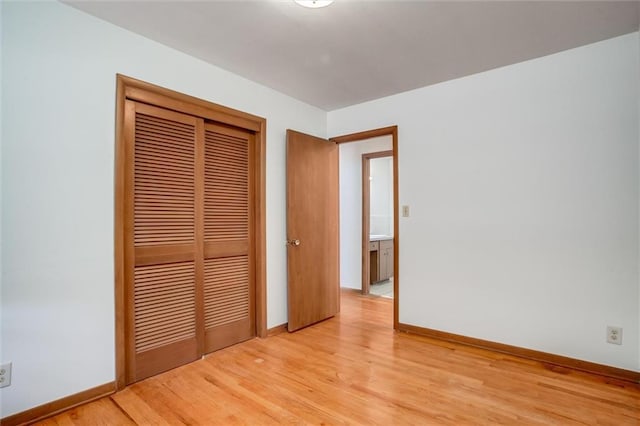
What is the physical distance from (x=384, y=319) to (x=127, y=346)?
2.54 metres

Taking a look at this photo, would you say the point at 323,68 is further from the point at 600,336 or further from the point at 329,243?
the point at 600,336

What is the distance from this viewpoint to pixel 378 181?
6379mm

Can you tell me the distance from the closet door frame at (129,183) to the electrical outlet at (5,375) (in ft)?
1.70

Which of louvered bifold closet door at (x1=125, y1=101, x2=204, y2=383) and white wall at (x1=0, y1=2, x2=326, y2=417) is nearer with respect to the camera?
white wall at (x1=0, y1=2, x2=326, y2=417)

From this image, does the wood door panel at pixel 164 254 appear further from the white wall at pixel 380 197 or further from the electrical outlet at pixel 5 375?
the white wall at pixel 380 197

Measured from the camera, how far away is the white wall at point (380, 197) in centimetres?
627

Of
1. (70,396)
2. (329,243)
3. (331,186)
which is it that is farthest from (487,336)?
(70,396)

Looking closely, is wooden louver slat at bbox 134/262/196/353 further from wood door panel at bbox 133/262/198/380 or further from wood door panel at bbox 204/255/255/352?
wood door panel at bbox 204/255/255/352

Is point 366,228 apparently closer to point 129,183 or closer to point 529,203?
point 529,203

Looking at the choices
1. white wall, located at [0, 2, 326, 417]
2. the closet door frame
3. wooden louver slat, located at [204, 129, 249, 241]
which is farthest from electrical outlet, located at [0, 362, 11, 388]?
wooden louver slat, located at [204, 129, 249, 241]

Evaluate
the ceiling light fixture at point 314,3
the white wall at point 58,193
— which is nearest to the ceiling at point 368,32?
the ceiling light fixture at point 314,3

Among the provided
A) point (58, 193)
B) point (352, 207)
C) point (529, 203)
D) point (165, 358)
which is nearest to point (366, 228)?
point (352, 207)

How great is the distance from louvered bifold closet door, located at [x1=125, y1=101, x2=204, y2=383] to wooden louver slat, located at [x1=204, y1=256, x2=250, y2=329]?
0.15 m

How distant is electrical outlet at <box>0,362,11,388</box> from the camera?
5.65ft
